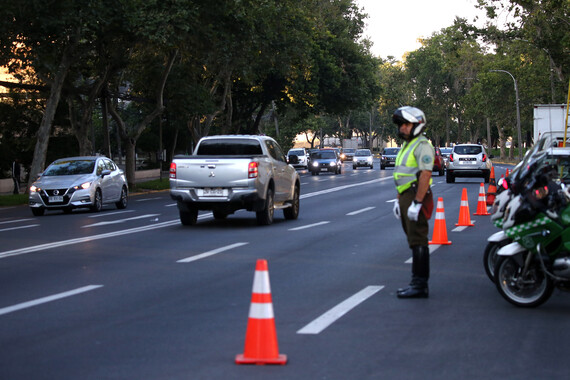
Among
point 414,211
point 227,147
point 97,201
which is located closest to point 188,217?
point 227,147

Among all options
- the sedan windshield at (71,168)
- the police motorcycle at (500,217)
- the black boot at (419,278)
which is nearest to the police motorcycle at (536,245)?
the police motorcycle at (500,217)

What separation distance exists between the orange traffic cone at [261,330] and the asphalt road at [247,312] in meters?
0.09

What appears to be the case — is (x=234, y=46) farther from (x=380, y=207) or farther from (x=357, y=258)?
(x=357, y=258)

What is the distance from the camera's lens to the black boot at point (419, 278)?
30.0ft

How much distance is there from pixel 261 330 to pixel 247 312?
2186 millimetres

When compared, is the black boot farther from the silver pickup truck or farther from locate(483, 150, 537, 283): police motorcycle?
the silver pickup truck

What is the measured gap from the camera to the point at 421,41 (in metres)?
127

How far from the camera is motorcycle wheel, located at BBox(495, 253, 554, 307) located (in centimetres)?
850

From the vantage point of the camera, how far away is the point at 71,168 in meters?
25.0

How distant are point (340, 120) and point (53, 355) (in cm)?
13247

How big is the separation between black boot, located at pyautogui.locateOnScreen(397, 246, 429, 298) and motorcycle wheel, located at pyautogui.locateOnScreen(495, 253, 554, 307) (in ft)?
2.58

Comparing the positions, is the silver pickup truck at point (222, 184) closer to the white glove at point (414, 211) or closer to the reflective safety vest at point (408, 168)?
the reflective safety vest at point (408, 168)

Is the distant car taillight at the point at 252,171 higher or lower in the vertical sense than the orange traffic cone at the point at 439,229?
higher

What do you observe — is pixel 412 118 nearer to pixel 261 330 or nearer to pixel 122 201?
pixel 261 330
